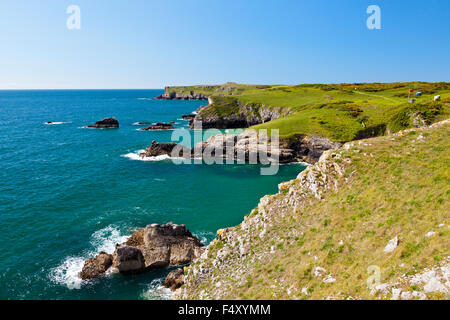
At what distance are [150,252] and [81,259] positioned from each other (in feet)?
30.7

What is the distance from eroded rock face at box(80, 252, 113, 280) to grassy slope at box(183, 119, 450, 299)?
13278 mm

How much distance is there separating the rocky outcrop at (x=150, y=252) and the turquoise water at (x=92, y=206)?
112 centimetres

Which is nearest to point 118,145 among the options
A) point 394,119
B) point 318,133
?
point 318,133

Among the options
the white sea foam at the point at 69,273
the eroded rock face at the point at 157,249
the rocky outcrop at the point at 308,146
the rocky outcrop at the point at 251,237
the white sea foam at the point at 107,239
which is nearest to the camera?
the rocky outcrop at the point at 251,237

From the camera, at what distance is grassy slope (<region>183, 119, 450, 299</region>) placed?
16.2 meters

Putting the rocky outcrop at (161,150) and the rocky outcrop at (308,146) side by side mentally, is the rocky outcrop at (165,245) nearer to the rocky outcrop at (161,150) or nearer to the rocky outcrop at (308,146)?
the rocky outcrop at (161,150)

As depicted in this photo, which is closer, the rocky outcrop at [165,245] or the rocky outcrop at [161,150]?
the rocky outcrop at [165,245]

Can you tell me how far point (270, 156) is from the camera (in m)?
75.9

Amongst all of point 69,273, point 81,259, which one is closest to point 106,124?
point 81,259

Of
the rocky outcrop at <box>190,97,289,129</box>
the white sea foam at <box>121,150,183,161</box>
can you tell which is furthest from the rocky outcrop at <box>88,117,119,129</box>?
the white sea foam at <box>121,150,183,161</box>

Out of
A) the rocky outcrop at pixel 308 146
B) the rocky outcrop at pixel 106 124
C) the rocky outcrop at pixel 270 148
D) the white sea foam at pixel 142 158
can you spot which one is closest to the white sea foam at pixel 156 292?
the rocky outcrop at pixel 270 148

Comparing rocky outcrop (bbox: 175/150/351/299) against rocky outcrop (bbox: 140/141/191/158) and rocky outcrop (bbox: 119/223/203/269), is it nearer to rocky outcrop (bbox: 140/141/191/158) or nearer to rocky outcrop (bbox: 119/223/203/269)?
rocky outcrop (bbox: 119/223/203/269)

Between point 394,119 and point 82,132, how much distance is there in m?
127

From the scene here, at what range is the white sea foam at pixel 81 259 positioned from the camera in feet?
97.2
